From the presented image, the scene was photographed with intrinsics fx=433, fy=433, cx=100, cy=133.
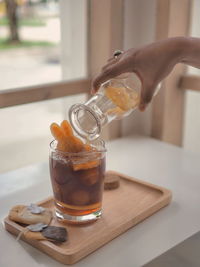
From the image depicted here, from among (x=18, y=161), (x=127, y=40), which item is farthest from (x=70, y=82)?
(x=18, y=161)

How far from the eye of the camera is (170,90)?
1.40 meters

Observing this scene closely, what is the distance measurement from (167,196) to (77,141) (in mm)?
254

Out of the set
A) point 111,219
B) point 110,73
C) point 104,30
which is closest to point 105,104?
point 110,73

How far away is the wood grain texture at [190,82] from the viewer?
4.53 feet

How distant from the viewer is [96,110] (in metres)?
0.89

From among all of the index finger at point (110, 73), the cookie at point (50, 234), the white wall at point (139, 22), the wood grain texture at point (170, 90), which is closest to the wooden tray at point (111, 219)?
the cookie at point (50, 234)

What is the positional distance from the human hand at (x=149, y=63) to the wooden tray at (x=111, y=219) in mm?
244

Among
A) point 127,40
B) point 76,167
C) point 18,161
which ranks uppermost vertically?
point 127,40

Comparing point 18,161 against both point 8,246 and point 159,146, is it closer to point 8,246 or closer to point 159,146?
point 159,146

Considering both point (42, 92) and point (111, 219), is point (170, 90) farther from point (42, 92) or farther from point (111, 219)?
point (111, 219)

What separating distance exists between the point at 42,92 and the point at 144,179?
A: 40 centimetres

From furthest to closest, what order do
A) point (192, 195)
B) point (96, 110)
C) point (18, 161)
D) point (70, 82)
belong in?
point (18, 161) < point (70, 82) < point (192, 195) < point (96, 110)

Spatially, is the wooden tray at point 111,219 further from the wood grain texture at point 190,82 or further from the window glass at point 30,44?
the window glass at point 30,44

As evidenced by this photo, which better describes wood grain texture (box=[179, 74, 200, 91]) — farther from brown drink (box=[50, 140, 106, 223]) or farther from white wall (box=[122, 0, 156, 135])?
brown drink (box=[50, 140, 106, 223])
